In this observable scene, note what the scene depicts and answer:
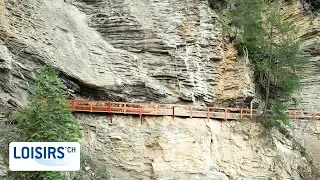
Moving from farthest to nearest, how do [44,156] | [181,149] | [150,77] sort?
1. [150,77]
2. [181,149]
3. [44,156]

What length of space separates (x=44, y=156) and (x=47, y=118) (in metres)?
6.44

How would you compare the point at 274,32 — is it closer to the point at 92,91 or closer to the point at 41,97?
the point at 92,91

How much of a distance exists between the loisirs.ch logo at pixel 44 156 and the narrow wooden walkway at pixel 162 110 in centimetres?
1063

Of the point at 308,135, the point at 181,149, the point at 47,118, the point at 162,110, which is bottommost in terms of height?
the point at 181,149

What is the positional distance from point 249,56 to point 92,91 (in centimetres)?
838

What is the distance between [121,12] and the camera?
22562mm

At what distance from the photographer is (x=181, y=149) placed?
19.4 meters

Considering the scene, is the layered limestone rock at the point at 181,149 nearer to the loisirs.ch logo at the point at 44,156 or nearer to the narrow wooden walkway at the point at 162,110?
the narrow wooden walkway at the point at 162,110

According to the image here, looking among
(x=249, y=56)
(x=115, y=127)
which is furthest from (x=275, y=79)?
(x=115, y=127)

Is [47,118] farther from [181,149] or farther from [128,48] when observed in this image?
[128,48]

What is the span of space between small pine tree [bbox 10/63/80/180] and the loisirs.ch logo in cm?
584

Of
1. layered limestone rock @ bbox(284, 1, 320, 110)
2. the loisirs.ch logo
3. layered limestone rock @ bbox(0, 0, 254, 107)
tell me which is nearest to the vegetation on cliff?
layered limestone rock @ bbox(0, 0, 254, 107)

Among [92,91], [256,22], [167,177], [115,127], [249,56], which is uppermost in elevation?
[256,22]

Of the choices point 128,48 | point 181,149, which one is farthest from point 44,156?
point 128,48
